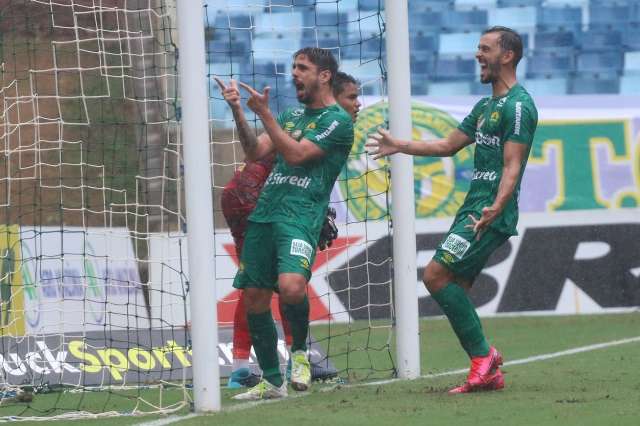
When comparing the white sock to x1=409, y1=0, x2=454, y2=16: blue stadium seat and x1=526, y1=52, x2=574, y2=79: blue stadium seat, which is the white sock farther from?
x1=409, y1=0, x2=454, y2=16: blue stadium seat

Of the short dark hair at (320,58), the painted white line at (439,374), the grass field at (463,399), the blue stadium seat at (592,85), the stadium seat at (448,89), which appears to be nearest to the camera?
the grass field at (463,399)

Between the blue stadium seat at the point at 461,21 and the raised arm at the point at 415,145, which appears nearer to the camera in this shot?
the raised arm at the point at 415,145

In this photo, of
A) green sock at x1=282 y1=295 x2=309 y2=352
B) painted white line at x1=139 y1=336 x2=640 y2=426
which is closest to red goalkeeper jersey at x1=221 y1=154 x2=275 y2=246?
green sock at x1=282 y1=295 x2=309 y2=352

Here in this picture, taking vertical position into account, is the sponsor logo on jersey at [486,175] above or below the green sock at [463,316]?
above

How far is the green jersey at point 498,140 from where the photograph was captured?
664 centimetres

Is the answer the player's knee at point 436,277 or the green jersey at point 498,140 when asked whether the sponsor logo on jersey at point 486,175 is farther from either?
the player's knee at point 436,277

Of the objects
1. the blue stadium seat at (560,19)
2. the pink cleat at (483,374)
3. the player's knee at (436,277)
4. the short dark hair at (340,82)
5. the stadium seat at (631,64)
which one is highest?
the blue stadium seat at (560,19)

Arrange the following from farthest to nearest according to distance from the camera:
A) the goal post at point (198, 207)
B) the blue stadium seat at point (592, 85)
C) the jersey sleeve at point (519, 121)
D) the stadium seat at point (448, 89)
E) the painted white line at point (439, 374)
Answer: the stadium seat at point (448, 89) → the blue stadium seat at point (592, 85) → the jersey sleeve at point (519, 121) → the goal post at point (198, 207) → the painted white line at point (439, 374)

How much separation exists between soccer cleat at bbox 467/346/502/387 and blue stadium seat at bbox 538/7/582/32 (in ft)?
29.3

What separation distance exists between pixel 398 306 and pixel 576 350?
2264 mm

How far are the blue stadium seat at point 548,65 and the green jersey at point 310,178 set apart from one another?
27.0 ft

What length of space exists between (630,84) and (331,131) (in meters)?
8.83

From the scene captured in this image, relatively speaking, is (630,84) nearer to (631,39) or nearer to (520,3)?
(631,39)

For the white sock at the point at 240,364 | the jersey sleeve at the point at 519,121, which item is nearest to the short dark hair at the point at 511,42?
the jersey sleeve at the point at 519,121
